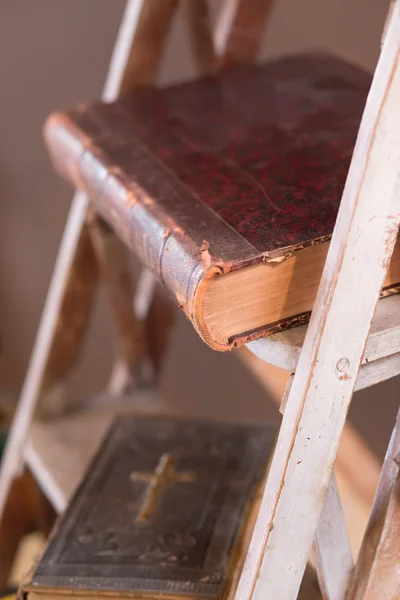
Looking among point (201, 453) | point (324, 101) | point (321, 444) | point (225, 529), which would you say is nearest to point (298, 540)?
point (321, 444)

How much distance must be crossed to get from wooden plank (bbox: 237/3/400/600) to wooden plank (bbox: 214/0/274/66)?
0.50m

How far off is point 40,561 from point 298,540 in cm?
27

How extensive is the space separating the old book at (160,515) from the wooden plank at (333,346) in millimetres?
135

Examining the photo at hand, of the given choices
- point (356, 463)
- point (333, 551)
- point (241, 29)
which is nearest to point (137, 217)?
point (333, 551)

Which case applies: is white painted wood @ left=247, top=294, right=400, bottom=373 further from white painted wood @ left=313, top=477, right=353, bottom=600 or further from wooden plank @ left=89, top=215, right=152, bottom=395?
wooden plank @ left=89, top=215, right=152, bottom=395

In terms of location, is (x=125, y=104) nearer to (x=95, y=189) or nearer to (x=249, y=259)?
(x=95, y=189)

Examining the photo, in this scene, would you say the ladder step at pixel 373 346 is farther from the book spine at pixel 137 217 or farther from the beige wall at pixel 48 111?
the beige wall at pixel 48 111

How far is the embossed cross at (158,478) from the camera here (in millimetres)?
768

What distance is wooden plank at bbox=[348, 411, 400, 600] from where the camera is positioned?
56 cm

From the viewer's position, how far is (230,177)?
0.63 meters

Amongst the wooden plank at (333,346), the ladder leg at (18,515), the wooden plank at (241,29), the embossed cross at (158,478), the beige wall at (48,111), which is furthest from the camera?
the beige wall at (48,111)

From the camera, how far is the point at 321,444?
51cm

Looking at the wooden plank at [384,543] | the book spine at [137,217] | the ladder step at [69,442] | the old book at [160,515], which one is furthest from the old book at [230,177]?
the ladder step at [69,442]

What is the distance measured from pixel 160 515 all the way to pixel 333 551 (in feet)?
0.71
